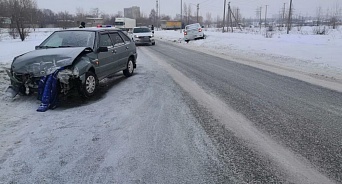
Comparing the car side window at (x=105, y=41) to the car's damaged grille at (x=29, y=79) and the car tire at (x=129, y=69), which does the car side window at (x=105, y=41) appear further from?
the car's damaged grille at (x=29, y=79)

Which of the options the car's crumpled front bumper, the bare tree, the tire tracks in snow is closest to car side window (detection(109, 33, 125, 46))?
the car's crumpled front bumper

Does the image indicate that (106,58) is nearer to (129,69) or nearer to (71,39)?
(71,39)

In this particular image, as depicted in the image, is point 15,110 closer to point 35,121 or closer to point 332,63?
point 35,121

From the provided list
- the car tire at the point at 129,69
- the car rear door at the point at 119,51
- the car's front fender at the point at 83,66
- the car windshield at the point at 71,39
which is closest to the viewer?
the car's front fender at the point at 83,66

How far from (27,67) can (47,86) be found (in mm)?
757

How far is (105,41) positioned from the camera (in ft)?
27.3

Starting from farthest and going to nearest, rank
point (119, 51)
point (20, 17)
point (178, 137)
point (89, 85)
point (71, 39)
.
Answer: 1. point (20, 17)
2. point (119, 51)
3. point (71, 39)
4. point (89, 85)
5. point (178, 137)

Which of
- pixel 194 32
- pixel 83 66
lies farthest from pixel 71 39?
pixel 194 32

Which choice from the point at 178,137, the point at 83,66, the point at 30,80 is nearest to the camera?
the point at 178,137

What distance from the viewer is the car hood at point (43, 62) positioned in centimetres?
625

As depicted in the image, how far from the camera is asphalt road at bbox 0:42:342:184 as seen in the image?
3.42m

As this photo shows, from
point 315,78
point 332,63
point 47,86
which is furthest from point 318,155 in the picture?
point 332,63

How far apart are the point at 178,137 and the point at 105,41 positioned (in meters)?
4.79

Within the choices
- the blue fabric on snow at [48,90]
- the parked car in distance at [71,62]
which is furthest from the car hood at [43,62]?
the blue fabric on snow at [48,90]
